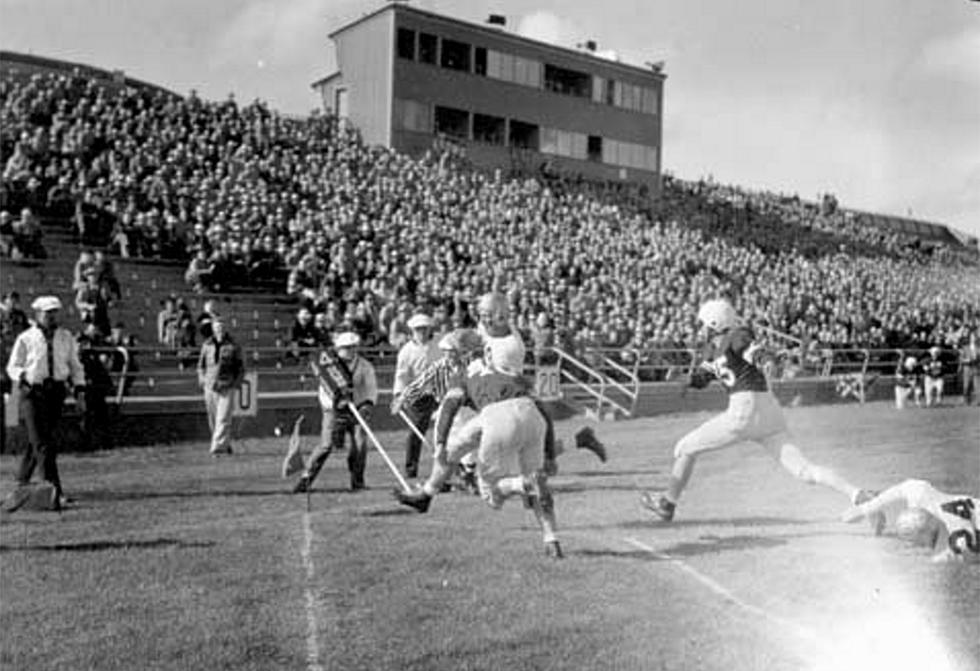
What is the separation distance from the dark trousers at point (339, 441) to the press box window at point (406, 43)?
2292cm

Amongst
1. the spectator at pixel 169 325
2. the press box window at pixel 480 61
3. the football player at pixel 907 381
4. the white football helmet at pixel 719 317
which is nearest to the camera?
the white football helmet at pixel 719 317

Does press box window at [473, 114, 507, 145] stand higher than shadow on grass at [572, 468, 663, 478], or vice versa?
press box window at [473, 114, 507, 145]

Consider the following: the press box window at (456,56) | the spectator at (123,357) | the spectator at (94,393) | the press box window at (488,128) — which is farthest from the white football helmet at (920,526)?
the press box window at (456,56)

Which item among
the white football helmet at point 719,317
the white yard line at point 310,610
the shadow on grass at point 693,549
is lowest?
the white yard line at point 310,610

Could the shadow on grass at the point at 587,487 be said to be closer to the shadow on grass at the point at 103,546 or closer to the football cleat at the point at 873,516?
the football cleat at the point at 873,516

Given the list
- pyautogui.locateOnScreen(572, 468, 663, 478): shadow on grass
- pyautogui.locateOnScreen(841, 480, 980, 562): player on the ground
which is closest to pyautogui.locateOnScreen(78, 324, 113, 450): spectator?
pyautogui.locateOnScreen(572, 468, 663, 478): shadow on grass

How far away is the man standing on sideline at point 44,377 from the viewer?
422 inches

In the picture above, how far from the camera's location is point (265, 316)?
19578 millimetres

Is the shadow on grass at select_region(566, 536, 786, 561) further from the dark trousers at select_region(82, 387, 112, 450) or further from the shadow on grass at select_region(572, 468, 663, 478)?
the dark trousers at select_region(82, 387, 112, 450)

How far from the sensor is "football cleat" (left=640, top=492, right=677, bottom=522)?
923cm

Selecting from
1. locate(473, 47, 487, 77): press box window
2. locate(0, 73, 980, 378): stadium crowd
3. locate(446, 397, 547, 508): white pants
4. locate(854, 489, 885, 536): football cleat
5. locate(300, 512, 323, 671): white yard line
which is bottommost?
locate(300, 512, 323, 671): white yard line

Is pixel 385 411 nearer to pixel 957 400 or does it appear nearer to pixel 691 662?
pixel 957 400

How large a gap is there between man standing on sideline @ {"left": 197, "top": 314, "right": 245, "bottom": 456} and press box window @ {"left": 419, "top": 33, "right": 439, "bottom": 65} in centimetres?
1963

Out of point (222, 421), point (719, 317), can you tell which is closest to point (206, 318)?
point (222, 421)
